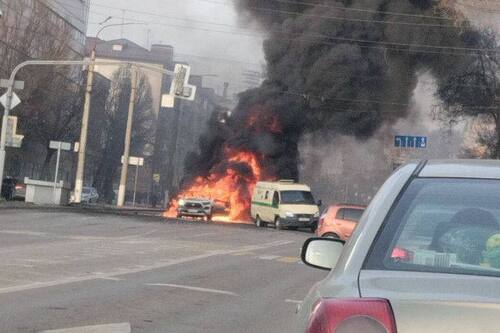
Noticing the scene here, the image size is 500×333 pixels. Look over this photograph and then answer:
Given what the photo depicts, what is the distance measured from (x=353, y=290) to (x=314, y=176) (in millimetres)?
60512

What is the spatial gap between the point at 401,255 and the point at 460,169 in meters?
0.67

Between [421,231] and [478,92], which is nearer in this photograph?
[421,231]

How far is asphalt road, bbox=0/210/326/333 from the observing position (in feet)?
34.2

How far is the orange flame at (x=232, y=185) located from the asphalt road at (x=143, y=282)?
24.1 metres

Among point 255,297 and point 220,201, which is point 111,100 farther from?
point 255,297

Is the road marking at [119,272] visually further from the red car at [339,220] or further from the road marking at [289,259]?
the red car at [339,220]

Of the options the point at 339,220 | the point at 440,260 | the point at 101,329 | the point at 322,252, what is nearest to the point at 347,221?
the point at 339,220

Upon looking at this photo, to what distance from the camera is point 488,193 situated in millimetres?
3605

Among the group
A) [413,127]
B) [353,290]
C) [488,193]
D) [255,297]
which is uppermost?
[413,127]

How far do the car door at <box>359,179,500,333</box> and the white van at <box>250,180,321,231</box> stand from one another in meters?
37.3

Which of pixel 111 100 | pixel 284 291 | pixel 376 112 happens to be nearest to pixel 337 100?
pixel 376 112

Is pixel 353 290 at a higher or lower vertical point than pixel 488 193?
lower

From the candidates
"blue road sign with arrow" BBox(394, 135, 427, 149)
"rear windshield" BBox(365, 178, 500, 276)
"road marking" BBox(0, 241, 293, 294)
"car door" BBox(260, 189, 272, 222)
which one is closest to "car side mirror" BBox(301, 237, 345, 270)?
"rear windshield" BBox(365, 178, 500, 276)

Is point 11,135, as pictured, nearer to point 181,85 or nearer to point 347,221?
point 181,85
